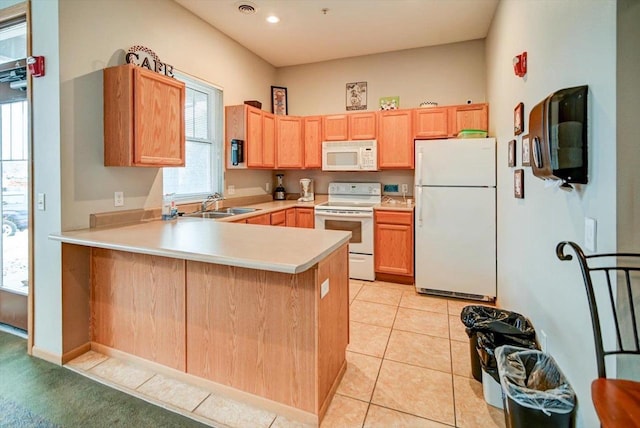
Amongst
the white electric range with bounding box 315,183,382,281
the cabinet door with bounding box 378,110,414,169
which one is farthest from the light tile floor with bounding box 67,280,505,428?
the cabinet door with bounding box 378,110,414,169

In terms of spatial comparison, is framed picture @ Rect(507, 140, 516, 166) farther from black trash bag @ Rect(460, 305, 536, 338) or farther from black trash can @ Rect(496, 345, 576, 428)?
black trash can @ Rect(496, 345, 576, 428)

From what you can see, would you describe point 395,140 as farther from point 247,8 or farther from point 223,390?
point 223,390

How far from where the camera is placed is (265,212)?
382 cm

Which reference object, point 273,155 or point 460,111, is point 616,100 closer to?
point 460,111

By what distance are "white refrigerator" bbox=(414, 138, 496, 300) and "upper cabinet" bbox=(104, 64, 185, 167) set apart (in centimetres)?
257

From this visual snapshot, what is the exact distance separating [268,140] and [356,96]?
1.49 m

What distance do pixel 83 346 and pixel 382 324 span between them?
237 centimetres

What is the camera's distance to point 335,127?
4555mm

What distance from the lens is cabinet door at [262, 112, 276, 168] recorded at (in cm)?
438

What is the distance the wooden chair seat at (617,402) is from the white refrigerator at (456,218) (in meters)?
2.46

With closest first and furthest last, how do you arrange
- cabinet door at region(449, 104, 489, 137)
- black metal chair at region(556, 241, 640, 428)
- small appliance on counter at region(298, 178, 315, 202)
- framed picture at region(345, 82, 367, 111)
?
black metal chair at region(556, 241, 640, 428), cabinet door at region(449, 104, 489, 137), framed picture at region(345, 82, 367, 111), small appliance on counter at region(298, 178, 315, 202)

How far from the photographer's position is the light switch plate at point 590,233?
4.00 ft

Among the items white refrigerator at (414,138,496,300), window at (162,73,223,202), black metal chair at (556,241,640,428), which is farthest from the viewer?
window at (162,73,223,202)

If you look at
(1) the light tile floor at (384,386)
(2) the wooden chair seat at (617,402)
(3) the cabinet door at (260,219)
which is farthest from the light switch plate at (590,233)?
(3) the cabinet door at (260,219)
